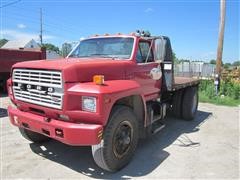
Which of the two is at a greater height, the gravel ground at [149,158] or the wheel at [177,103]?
the wheel at [177,103]

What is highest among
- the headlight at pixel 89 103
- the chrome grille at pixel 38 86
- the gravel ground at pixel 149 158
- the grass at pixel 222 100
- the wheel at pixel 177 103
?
the chrome grille at pixel 38 86

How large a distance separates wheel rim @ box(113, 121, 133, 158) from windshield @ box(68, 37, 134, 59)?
1.42 m

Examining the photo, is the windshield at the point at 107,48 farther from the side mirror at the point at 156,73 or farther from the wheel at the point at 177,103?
the wheel at the point at 177,103

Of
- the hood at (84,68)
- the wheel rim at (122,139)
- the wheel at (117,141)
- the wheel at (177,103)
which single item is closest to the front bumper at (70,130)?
the wheel at (117,141)

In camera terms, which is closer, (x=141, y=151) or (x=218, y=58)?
(x=141, y=151)

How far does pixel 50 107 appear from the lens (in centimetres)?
397

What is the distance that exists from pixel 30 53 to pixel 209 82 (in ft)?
32.7

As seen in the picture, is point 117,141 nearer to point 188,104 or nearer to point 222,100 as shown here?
point 188,104

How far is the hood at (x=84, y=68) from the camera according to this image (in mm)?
3828

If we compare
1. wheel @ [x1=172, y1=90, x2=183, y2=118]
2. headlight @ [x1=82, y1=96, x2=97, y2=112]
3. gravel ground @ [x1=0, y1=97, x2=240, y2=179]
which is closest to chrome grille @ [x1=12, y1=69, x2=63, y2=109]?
headlight @ [x1=82, y1=96, x2=97, y2=112]

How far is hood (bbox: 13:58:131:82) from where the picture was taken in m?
3.83

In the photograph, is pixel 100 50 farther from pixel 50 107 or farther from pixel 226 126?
pixel 226 126

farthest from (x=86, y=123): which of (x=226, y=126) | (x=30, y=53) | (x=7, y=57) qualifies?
(x=30, y=53)

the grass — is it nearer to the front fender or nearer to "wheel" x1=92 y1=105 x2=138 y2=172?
"wheel" x1=92 y1=105 x2=138 y2=172
